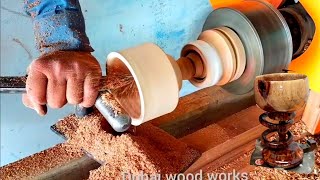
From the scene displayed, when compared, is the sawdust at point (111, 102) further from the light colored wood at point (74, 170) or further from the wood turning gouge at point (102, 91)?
the light colored wood at point (74, 170)

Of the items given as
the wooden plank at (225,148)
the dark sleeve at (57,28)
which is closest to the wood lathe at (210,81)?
the wooden plank at (225,148)

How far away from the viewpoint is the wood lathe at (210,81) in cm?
81

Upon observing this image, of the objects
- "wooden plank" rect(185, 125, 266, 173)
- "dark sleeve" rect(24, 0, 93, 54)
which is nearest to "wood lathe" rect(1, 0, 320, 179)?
"wooden plank" rect(185, 125, 266, 173)

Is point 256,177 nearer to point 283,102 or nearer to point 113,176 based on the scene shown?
point 283,102

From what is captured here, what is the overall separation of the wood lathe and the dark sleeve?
168 mm

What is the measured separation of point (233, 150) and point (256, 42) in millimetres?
248

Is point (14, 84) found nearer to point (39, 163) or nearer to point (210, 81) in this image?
point (39, 163)

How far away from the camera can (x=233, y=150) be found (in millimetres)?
997

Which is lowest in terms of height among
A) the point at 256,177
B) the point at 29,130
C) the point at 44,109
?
the point at 29,130

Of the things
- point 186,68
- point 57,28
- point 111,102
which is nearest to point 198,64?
point 186,68

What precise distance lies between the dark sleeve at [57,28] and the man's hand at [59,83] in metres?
0.13

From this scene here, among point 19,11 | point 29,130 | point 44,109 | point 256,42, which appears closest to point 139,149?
point 44,109

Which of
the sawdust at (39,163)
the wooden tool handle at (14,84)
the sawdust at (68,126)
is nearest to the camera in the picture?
the wooden tool handle at (14,84)

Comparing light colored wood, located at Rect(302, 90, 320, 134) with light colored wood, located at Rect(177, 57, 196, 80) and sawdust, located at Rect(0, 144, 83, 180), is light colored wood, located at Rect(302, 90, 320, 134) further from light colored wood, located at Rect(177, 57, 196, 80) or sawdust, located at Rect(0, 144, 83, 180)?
sawdust, located at Rect(0, 144, 83, 180)
